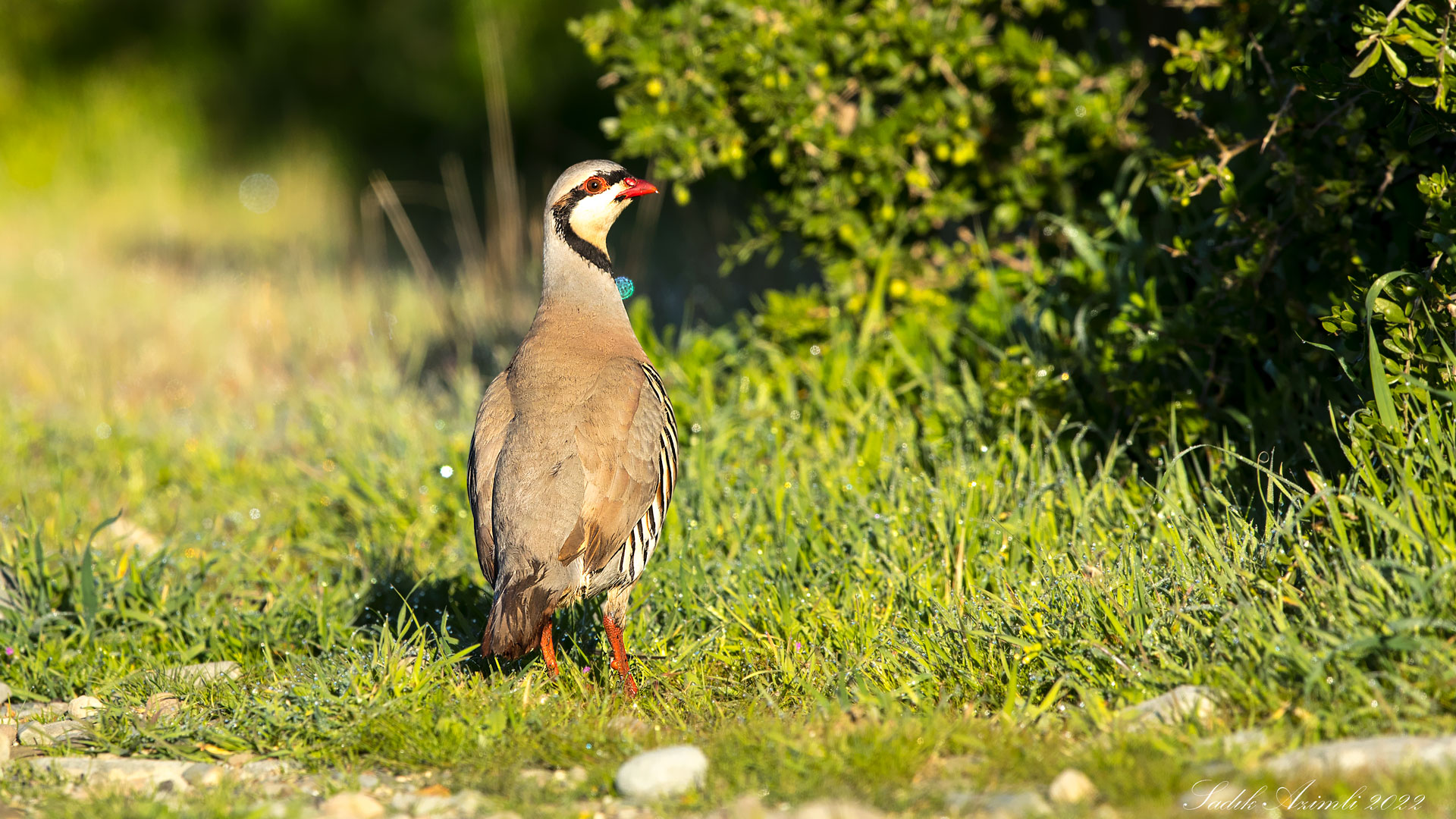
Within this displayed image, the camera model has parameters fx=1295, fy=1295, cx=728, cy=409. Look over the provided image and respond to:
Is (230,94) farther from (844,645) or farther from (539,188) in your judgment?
(844,645)

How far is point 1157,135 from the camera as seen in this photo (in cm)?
625

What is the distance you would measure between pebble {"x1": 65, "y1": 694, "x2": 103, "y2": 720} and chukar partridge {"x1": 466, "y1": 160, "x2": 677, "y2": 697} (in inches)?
52.7

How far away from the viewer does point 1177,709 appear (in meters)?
3.15

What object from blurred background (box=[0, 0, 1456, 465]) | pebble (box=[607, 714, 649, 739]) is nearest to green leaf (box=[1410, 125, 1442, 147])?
blurred background (box=[0, 0, 1456, 465])

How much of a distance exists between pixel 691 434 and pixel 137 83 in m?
12.1

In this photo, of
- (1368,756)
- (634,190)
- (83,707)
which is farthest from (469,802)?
(634,190)

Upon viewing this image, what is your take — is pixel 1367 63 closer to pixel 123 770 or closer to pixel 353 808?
pixel 353 808

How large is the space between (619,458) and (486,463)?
0.43 m

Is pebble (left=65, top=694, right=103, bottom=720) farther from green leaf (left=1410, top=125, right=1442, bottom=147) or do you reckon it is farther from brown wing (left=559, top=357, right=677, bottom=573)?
green leaf (left=1410, top=125, right=1442, bottom=147)

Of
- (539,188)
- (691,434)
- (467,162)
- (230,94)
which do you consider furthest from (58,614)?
(230,94)

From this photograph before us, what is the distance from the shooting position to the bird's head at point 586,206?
449 centimetres

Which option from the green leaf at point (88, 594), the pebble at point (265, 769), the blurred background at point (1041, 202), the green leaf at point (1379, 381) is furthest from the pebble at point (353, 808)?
the blurred background at point (1041, 202)

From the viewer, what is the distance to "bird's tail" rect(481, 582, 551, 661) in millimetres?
3668

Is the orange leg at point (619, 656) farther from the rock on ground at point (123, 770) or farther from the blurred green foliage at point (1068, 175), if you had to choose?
the blurred green foliage at point (1068, 175)
